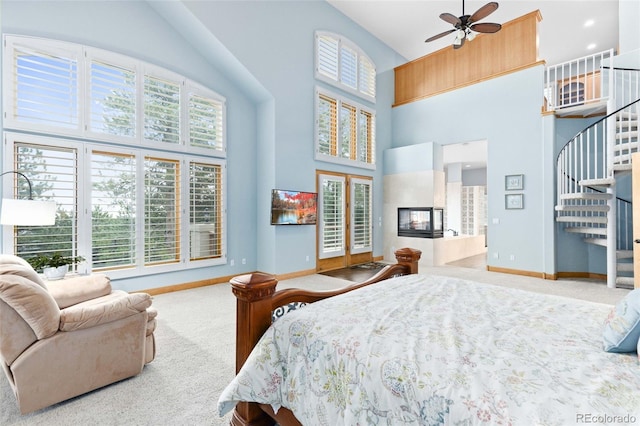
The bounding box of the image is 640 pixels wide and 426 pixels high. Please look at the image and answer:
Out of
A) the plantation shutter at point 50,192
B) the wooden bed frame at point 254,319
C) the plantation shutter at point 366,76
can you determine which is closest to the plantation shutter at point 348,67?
the plantation shutter at point 366,76

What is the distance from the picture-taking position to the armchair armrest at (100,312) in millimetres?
1917

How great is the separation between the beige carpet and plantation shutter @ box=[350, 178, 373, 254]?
379 cm

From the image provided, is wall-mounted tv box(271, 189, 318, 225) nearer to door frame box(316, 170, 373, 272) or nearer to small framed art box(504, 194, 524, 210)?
door frame box(316, 170, 373, 272)

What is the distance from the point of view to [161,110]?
472 cm

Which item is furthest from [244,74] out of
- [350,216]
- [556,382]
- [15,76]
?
[556,382]

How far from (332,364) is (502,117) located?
22.3 ft

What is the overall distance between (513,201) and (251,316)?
245 inches

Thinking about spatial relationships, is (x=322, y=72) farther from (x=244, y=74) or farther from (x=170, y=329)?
(x=170, y=329)

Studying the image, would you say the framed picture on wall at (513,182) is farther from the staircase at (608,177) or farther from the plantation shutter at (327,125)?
the plantation shutter at (327,125)

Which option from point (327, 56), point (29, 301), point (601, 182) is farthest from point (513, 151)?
point (29, 301)

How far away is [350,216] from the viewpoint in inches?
276

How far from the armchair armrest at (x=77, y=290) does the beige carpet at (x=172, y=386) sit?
0.64m

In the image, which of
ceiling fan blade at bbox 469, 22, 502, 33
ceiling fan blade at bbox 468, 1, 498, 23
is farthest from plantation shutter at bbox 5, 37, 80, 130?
ceiling fan blade at bbox 469, 22, 502, 33

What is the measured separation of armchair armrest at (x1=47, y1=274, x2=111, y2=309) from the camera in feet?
7.73
